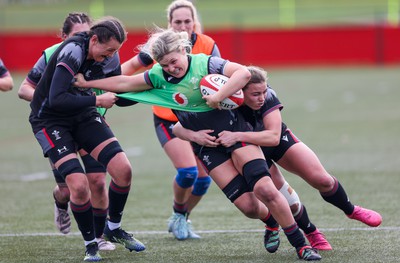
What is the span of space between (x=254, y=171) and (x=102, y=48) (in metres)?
1.36

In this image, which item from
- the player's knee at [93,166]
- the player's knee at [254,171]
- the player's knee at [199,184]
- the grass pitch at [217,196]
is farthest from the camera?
the player's knee at [199,184]

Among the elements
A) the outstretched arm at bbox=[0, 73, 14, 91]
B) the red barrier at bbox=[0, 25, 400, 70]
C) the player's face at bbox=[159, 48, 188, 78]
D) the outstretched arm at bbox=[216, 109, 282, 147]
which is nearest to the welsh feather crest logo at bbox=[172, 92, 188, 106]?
the player's face at bbox=[159, 48, 188, 78]

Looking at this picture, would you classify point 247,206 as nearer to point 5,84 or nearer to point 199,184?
point 199,184

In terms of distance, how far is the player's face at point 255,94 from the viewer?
5949 mm

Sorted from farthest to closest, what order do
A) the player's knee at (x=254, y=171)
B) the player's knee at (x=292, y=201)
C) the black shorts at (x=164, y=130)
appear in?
1. the black shorts at (x=164, y=130)
2. the player's knee at (x=292, y=201)
3. the player's knee at (x=254, y=171)

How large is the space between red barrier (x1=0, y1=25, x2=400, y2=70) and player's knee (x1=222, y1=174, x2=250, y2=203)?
20.6m

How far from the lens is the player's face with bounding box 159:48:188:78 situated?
19.3 ft

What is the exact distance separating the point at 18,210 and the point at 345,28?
2086cm

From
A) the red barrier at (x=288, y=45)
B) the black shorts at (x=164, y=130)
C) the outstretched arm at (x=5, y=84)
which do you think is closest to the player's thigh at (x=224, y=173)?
the black shorts at (x=164, y=130)

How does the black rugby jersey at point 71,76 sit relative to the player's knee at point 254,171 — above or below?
above

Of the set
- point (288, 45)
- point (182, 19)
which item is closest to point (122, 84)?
point (182, 19)

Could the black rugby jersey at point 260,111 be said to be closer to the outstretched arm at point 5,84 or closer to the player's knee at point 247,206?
the player's knee at point 247,206

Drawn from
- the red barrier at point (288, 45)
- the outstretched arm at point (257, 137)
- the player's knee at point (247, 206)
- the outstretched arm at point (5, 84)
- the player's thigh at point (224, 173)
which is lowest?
the red barrier at point (288, 45)

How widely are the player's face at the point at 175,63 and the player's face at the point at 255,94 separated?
18.2 inches
